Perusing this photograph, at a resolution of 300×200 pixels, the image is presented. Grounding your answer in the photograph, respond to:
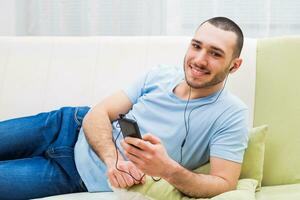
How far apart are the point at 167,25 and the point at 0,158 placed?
110 centimetres

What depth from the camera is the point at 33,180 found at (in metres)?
1.54

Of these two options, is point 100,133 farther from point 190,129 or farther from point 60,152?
point 190,129

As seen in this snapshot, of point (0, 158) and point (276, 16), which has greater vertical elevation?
point (276, 16)

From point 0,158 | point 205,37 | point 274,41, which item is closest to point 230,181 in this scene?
point 205,37

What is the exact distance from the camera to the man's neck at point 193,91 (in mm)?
1588

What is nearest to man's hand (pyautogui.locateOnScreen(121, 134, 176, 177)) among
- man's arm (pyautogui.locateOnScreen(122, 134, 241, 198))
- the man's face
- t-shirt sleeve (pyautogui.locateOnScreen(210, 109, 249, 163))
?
man's arm (pyautogui.locateOnScreen(122, 134, 241, 198))

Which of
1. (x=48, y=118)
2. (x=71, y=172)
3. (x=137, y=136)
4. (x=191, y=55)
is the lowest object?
(x=71, y=172)

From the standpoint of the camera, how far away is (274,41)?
184 centimetres

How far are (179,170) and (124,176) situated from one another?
7.2 inches

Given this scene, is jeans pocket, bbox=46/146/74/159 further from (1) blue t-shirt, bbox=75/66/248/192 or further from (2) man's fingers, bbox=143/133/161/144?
(2) man's fingers, bbox=143/133/161/144

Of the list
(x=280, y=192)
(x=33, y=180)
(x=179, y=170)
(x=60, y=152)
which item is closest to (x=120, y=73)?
(x=60, y=152)

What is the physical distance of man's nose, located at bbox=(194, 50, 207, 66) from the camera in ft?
4.97

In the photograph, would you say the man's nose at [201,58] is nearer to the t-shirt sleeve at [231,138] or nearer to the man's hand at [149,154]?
the t-shirt sleeve at [231,138]

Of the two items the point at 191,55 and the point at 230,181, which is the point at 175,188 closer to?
the point at 230,181
